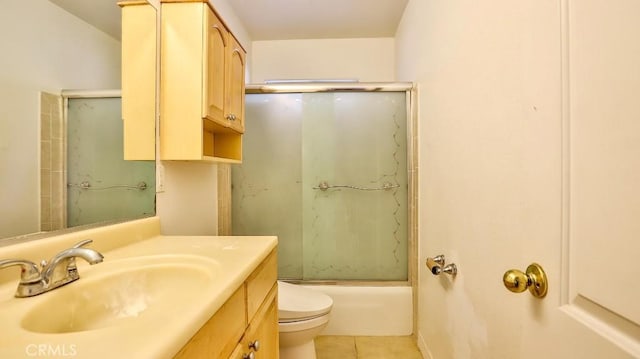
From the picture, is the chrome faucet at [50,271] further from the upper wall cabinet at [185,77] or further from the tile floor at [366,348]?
the tile floor at [366,348]

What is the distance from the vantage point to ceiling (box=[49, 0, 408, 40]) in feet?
7.01

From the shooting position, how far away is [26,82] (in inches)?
27.9

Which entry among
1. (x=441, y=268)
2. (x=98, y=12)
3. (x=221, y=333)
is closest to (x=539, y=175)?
(x=441, y=268)

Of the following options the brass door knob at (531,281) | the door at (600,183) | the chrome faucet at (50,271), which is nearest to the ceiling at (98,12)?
the chrome faucet at (50,271)

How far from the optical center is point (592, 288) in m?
0.44

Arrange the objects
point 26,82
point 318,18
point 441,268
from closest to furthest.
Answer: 1. point 26,82
2. point 441,268
3. point 318,18

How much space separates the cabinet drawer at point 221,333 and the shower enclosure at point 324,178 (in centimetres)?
132

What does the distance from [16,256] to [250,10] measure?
2156 mm

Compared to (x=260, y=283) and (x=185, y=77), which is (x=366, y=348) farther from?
(x=185, y=77)

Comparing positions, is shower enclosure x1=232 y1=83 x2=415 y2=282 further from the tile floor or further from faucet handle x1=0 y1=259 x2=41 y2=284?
faucet handle x1=0 y1=259 x2=41 y2=284

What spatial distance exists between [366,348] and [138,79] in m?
1.84

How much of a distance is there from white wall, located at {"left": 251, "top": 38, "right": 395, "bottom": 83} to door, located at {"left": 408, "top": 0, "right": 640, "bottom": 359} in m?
1.31

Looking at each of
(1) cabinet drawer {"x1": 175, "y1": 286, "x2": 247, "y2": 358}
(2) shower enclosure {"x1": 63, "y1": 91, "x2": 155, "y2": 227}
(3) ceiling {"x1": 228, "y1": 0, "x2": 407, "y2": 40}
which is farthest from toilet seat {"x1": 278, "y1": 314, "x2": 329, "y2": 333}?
(3) ceiling {"x1": 228, "y1": 0, "x2": 407, "y2": 40}

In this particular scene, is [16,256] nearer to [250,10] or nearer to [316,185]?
[316,185]
